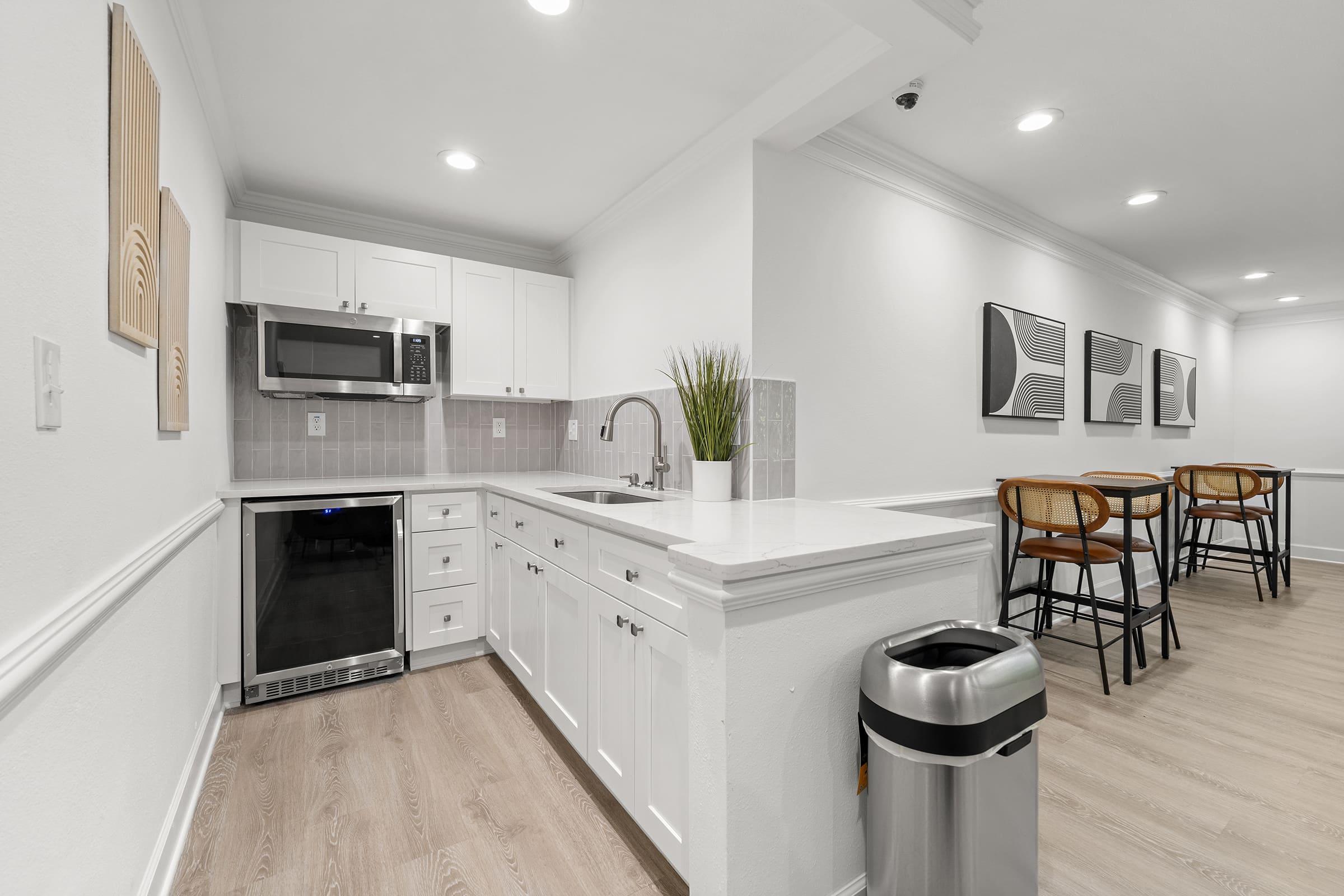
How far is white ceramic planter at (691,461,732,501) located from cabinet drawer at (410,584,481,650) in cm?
146

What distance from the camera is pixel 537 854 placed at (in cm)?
160

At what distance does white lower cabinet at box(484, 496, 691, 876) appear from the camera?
1438mm

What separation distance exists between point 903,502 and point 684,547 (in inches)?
70.4

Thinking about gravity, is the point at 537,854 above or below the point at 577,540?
below

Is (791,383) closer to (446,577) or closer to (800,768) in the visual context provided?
(800,768)

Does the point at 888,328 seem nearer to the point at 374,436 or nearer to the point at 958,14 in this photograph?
the point at 958,14

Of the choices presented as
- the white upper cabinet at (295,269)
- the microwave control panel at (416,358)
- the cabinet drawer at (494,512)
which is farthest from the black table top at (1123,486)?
the white upper cabinet at (295,269)

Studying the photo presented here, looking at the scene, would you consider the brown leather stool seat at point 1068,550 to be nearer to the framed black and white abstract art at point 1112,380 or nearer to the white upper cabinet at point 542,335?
the framed black and white abstract art at point 1112,380

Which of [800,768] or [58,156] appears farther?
[800,768]

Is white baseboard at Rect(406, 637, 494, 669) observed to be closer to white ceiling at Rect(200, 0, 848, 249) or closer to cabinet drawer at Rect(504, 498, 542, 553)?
cabinet drawer at Rect(504, 498, 542, 553)

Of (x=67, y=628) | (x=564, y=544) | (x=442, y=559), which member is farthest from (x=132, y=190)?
(x=442, y=559)

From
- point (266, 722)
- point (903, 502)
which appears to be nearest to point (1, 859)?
point (266, 722)

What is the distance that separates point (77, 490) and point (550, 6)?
1.65 m

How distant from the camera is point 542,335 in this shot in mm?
3537
